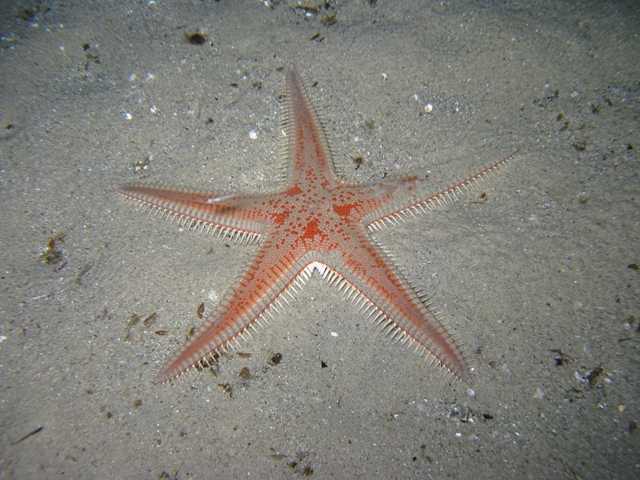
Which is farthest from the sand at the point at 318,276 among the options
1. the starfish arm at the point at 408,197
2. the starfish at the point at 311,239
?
the starfish at the point at 311,239

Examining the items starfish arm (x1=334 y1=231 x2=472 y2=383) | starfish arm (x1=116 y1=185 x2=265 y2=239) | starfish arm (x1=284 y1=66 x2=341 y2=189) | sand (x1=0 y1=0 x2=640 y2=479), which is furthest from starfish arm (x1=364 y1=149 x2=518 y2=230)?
starfish arm (x1=116 y1=185 x2=265 y2=239)

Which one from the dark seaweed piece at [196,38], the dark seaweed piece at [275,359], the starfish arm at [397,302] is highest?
the dark seaweed piece at [196,38]

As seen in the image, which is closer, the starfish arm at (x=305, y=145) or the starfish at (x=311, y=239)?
the starfish at (x=311, y=239)

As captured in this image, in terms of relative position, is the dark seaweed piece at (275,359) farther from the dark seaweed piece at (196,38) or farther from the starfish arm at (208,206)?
the dark seaweed piece at (196,38)

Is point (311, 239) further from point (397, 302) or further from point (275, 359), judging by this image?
point (275, 359)

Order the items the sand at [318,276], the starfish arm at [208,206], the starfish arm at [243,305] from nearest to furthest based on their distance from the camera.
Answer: the starfish arm at [243,305] < the sand at [318,276] < the starfish arm at [208,206]

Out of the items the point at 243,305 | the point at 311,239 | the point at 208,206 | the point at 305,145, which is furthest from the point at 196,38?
the point at 243,305

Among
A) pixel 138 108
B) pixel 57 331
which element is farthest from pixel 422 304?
pixel 138 108

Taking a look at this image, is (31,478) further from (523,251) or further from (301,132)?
(523,251)
